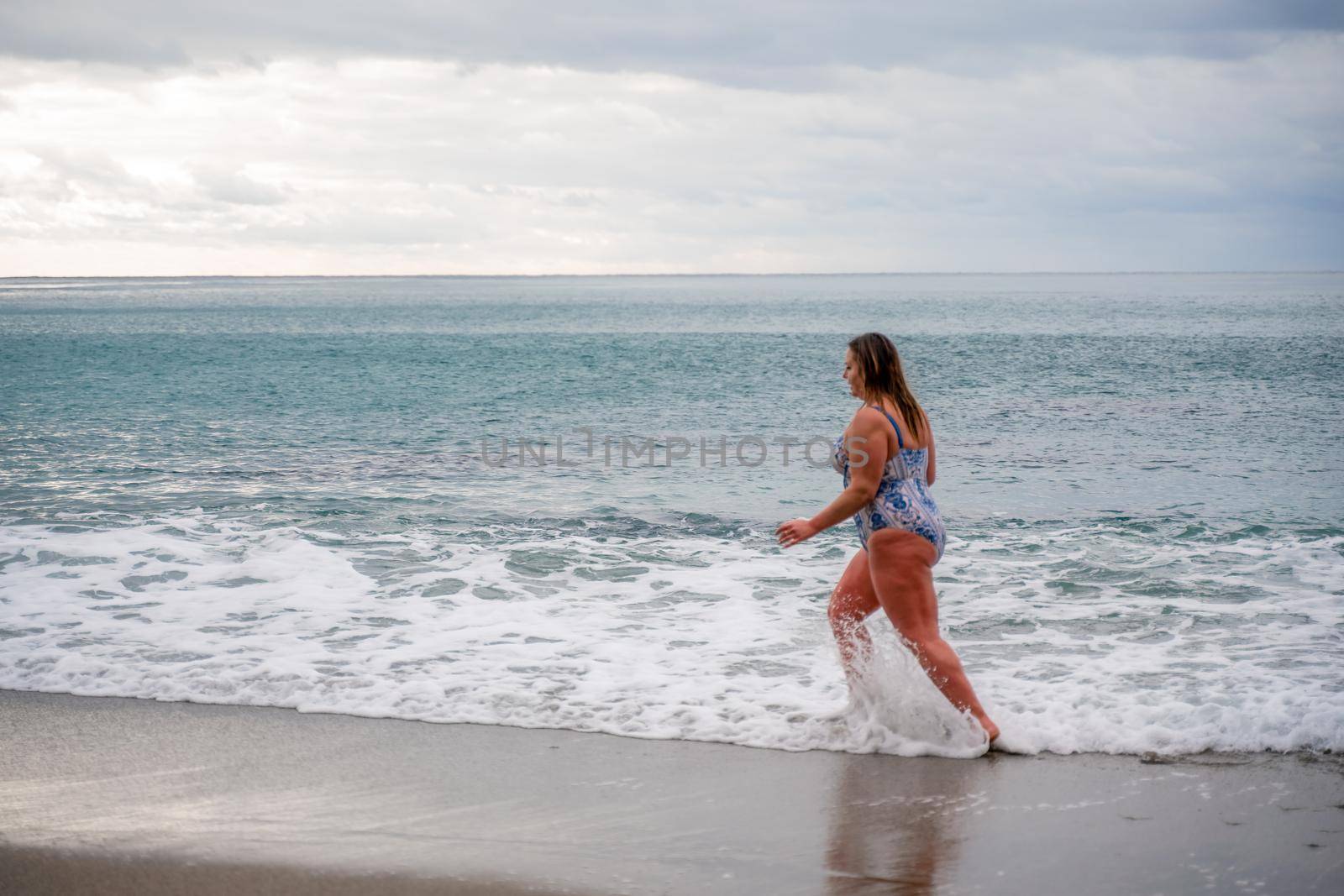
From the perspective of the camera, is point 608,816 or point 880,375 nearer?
point 608,816

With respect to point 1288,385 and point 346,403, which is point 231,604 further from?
point 1288,385

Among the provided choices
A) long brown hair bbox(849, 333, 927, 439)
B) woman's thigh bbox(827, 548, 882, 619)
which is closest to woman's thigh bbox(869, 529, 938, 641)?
woman's thigh bbox(827, 548, 882, 619)

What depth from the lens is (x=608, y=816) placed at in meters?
4.07

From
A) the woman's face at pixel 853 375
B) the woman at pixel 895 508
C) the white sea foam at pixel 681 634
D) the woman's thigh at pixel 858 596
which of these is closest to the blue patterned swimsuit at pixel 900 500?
the woman at pixel 895 508

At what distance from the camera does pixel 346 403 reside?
81.6 ft

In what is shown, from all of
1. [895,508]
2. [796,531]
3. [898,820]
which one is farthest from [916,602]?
[898,820]

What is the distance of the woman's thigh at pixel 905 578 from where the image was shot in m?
4.57

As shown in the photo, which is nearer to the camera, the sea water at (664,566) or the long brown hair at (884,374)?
the long brown hair at (884,374)

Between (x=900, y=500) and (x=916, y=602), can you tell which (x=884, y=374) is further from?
(x=916, y=602)

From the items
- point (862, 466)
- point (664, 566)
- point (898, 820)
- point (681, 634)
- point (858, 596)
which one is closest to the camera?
point (898, 820)

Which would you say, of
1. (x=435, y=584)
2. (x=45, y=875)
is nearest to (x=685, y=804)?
(x=45, y=875)

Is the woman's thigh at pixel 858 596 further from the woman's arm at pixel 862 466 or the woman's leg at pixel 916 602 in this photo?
the woman's arm at pixel 862 466

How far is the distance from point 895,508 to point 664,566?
4293 mm

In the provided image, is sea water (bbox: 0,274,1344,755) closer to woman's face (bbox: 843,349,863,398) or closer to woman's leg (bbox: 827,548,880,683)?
woman's leg (bbox: 827,548,880,683)
